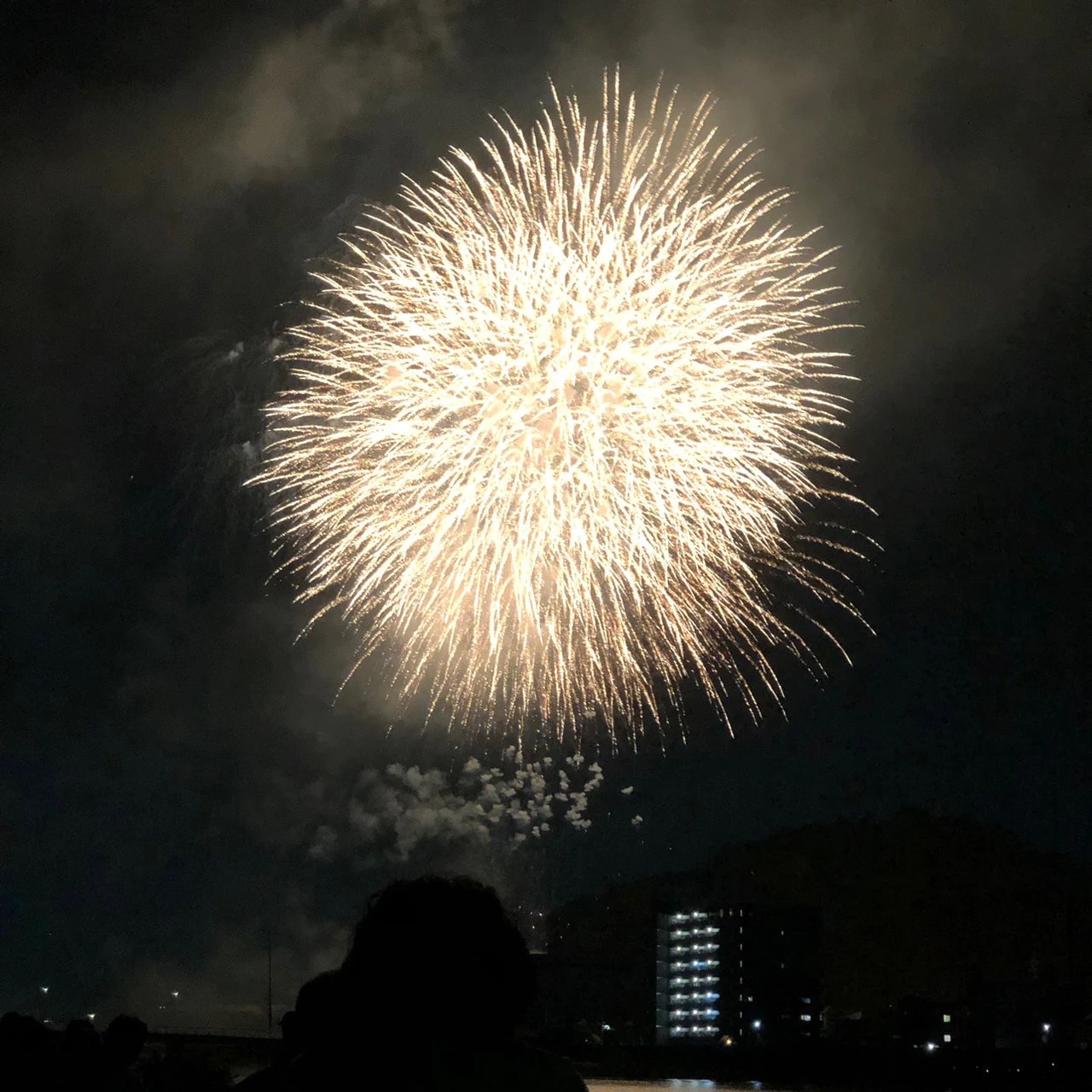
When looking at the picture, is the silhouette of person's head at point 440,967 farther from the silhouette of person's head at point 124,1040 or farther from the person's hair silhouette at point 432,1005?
the silhouette of person's head at point 124,1040

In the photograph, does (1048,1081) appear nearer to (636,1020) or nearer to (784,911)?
(784,911)

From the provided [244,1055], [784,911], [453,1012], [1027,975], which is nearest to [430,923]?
[453,1012]

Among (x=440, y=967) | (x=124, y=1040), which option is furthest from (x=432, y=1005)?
(x=124, y=1040)

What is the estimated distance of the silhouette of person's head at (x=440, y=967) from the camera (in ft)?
9.83

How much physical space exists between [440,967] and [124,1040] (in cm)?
544

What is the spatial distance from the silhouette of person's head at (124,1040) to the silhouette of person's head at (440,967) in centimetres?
500

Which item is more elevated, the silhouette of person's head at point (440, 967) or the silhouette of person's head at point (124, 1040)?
the silhouette of person's head at point (440, 967)

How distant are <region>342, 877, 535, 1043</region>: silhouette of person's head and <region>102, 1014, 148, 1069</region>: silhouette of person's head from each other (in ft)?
16.4

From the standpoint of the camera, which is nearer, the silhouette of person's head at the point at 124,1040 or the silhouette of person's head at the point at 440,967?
the silhouette of person's head at the point at 440,967

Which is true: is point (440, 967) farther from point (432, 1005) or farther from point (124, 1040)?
point (124, 1040)

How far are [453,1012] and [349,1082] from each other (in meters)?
0.24

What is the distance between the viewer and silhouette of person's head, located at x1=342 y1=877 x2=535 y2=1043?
9.83ft

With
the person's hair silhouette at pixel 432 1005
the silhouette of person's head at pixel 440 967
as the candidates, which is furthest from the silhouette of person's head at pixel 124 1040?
the silhouette of person's head at pixel 440 967

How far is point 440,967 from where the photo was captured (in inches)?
119
